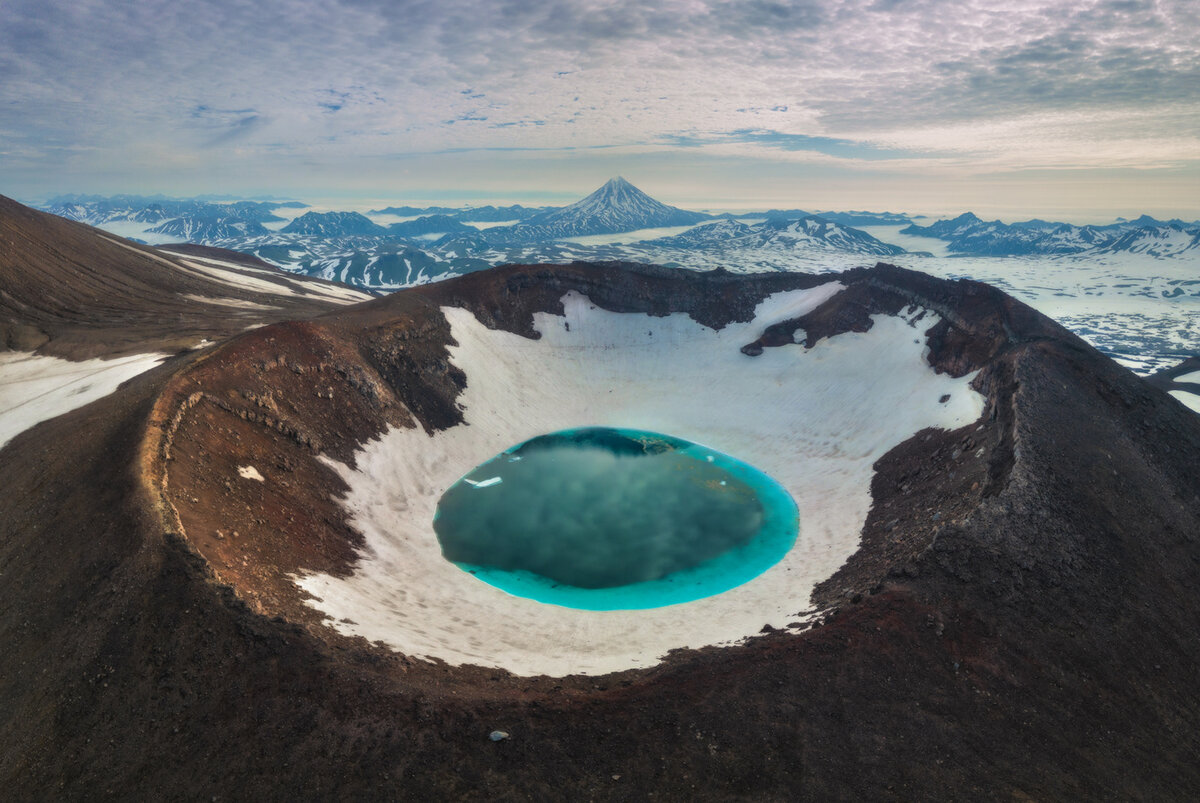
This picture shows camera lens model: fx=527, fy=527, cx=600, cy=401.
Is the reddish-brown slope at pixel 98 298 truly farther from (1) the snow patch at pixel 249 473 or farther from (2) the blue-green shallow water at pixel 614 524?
(2) the blue-green shallow water at pixel 614 524

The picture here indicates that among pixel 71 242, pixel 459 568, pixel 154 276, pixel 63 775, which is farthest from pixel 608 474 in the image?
pixel 71 242

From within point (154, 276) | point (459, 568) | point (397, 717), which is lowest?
point (459, 568)

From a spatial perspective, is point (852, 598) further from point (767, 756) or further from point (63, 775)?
point (63, 775)

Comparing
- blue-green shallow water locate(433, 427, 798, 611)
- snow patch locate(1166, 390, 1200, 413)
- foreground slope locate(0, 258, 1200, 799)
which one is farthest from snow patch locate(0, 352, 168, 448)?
snow patch locate(1166, 390, 1200, 413)

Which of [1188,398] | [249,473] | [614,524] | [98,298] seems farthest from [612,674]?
[1188,398]

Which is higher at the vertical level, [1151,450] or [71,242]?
[71,242]

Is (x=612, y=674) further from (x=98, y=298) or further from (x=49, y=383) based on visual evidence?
(x=98, y=298)
